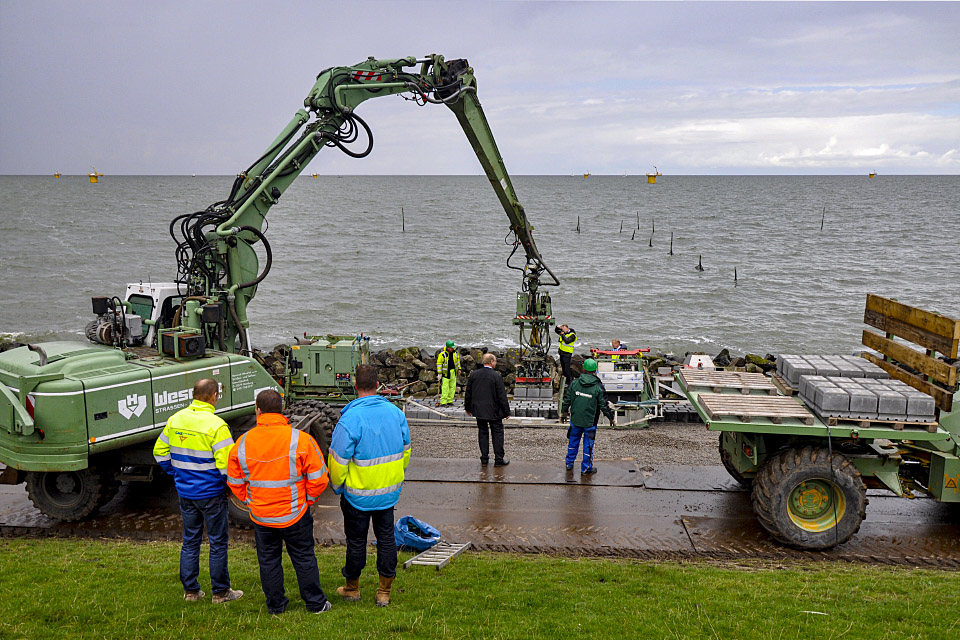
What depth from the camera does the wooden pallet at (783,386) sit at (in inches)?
377

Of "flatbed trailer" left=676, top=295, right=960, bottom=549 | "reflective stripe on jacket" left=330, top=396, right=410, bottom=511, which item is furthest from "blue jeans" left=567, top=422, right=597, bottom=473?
"reflective stripe on jacket" left=330, top=396, right=410, bottom=511

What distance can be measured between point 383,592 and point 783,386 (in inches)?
248

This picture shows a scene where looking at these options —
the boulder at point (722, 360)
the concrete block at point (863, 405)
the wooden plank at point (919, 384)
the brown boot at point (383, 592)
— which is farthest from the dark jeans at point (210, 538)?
the boulder at point (722, 360)

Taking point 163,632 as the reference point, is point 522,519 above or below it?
below

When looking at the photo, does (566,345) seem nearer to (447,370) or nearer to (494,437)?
(447,370)

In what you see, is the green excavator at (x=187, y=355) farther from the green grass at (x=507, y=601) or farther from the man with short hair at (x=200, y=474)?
the man with short hair at (x=200, y=474)

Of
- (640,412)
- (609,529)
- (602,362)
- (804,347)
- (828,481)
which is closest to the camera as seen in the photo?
(828,481)

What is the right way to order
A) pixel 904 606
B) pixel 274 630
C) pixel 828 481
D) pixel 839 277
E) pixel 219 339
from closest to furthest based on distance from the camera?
pixel 274 630 < pixel 904 606 < pixel 828 481 < pixel 219 339 < pixel 839 277

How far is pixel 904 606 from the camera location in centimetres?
673

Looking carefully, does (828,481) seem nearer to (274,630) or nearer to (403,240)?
(274,630)

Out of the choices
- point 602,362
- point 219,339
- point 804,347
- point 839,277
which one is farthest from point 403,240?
point 219,339

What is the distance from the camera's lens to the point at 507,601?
6.56 meters

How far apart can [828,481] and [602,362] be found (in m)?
8.34

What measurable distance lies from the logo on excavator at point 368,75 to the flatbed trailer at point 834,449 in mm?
7571
